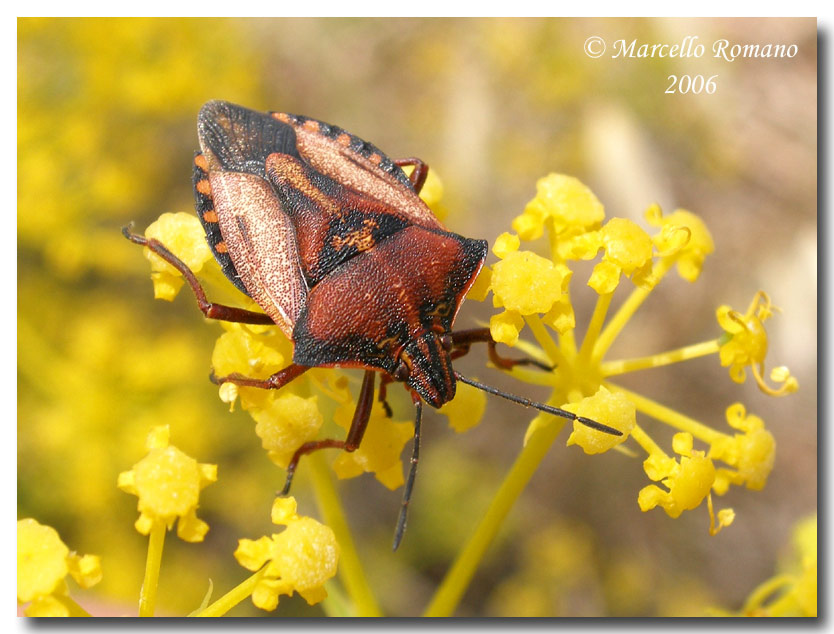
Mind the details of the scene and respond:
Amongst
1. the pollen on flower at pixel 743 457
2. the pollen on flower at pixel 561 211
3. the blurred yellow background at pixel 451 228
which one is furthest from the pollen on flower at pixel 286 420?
the blurred yellow background at pixel 451 228

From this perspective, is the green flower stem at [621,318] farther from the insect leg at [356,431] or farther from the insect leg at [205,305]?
the insect leg at [205,305]

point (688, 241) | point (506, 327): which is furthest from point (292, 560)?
point (688, 241)

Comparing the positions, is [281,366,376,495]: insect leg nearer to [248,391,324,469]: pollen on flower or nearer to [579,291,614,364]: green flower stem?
[248,391,324,469]: pollen on flower

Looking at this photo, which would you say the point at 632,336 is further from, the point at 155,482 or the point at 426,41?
the point at 155,482

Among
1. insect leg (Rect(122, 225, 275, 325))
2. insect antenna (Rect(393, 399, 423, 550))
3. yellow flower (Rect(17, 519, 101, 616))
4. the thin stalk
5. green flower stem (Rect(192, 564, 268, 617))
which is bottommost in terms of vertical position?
green flower stem (Rect(192, 564, 268, 617))

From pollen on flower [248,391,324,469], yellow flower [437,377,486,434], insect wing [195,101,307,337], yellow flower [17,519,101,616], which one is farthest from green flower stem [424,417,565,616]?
yellow flower [17,519,101,616]

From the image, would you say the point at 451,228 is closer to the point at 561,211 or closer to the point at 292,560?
the point at 561,211
